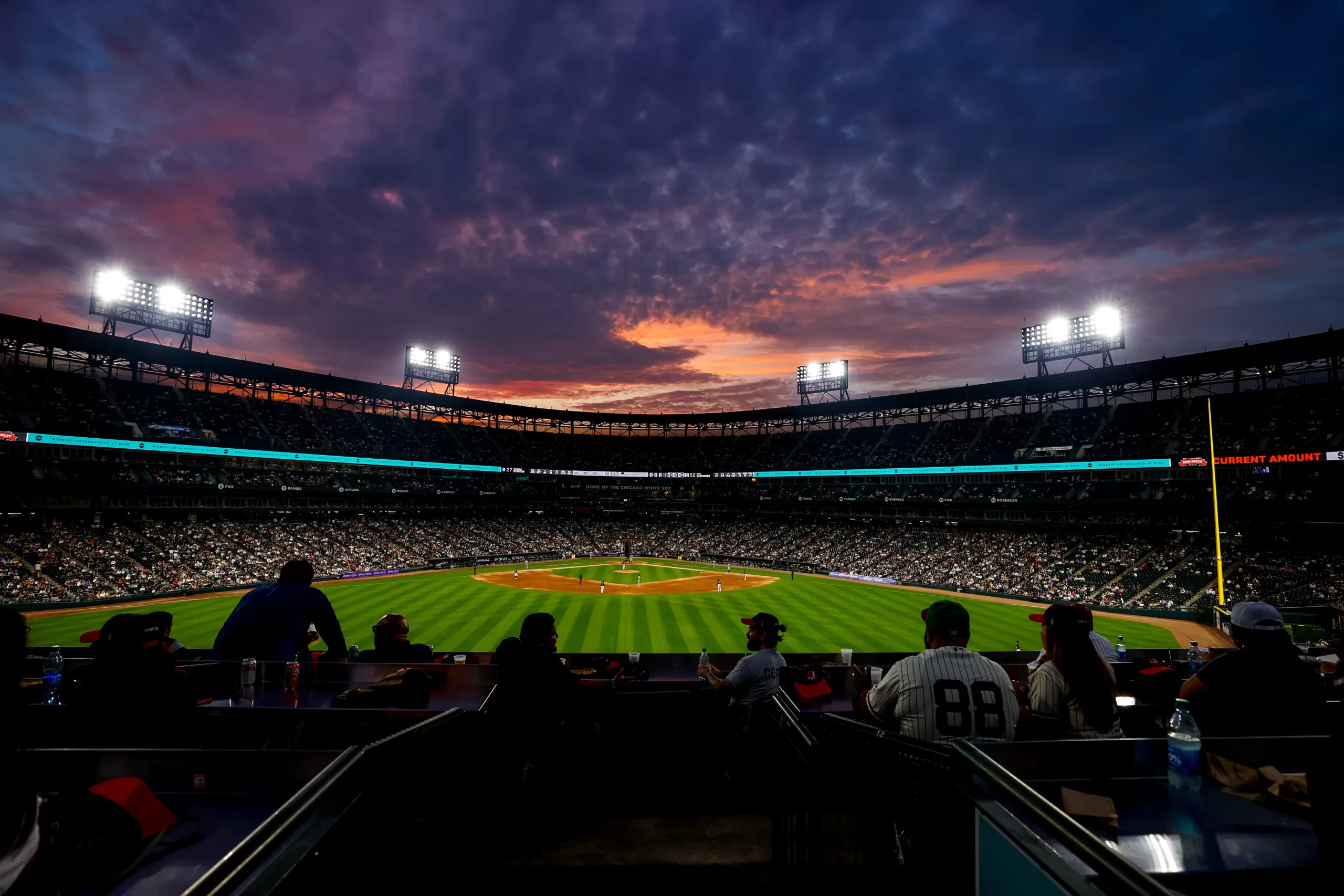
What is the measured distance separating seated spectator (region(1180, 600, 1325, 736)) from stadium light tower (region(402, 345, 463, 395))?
3173 inches

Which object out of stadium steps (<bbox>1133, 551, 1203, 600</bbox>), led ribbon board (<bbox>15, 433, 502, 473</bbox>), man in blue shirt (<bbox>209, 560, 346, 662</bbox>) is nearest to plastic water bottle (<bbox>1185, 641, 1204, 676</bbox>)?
man in blue shirt (<bbox>209, 560, 346, 662</bbox>)

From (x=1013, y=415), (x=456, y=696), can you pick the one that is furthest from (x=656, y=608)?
(x=1013, y=415)

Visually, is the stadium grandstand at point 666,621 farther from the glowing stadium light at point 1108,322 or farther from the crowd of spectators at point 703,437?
the glowing stadium light at point 1108,322

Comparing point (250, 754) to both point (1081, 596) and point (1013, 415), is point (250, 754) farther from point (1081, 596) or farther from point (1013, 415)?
point (1013, 415)

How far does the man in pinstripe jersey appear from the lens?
499cm

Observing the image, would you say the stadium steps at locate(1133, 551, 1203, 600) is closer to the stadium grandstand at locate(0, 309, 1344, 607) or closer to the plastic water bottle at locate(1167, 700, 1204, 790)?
the stadium grandstand at locate(0, 309, 1344, 607)

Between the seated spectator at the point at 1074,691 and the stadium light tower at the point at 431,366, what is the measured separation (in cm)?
7989

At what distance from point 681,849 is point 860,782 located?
1.83 m

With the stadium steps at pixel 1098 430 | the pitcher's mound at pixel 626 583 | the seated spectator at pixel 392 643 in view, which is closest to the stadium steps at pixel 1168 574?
the stadium steps at pixel 1098 430

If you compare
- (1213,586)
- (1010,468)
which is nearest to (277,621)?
(1213,586)

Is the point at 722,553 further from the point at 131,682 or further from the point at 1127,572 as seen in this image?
the point at 131,682

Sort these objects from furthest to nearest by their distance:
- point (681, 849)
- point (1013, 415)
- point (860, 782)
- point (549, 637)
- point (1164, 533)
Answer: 1. point (1013, 415)
2. point (1164, 533)
3. point (549, 637)
4. point (681, 849)
5. point (860, 782)

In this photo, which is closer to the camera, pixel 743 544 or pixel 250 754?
pixel 250 754

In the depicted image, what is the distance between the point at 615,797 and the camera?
673 centimetres
